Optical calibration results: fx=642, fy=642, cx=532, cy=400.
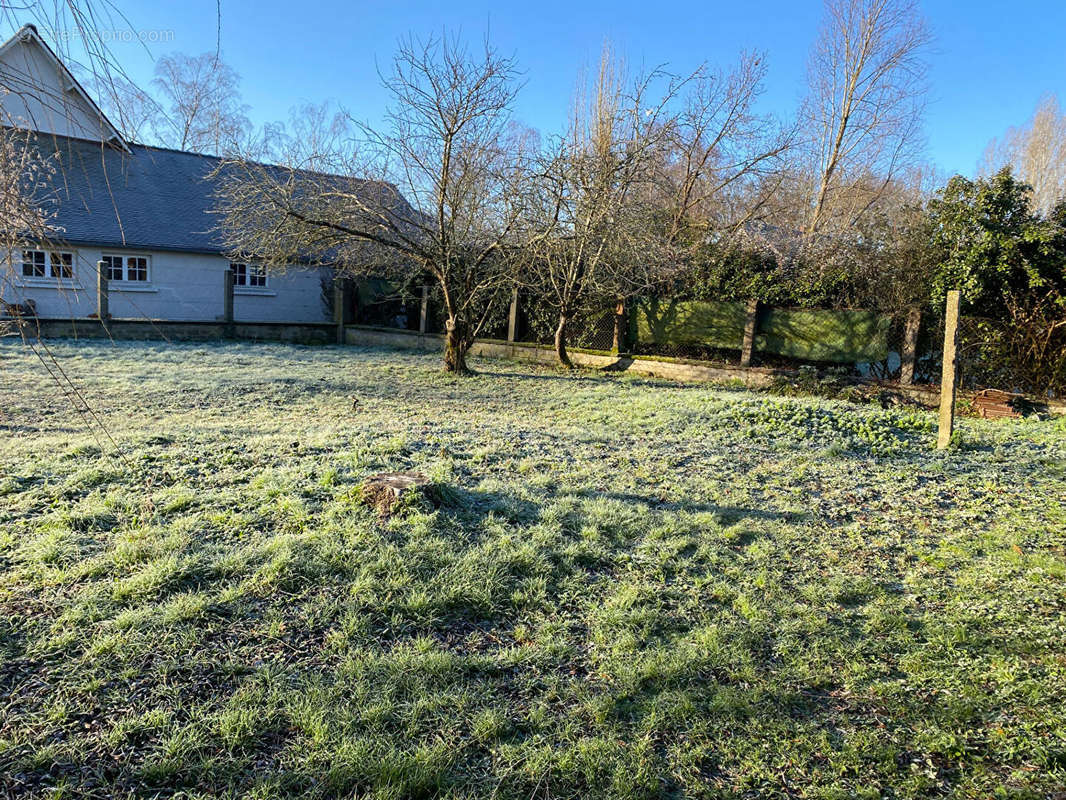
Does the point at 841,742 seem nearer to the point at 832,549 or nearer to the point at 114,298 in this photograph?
the point at 832,549

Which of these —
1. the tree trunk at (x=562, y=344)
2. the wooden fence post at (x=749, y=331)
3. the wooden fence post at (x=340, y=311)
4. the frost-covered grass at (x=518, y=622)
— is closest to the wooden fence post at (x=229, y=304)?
the wooden fence post at (x=340, y=311)

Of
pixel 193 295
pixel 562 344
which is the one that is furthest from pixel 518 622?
pixel 193 295

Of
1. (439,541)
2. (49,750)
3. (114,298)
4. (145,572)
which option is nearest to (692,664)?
(439,541)

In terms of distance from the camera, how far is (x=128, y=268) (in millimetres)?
15883

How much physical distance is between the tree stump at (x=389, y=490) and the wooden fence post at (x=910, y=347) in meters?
9.02

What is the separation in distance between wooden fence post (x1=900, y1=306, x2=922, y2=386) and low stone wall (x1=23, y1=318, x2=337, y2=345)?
41.1 ft

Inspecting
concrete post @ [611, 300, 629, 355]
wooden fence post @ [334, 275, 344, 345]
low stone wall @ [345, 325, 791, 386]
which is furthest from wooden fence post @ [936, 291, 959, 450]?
wooden fence post @ [334, 275, 344, 345]

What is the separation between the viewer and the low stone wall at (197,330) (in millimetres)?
13086

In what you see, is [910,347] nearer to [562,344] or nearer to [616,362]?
[616,362]

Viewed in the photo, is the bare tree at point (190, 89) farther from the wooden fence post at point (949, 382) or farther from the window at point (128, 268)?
the window at point (128, 268)

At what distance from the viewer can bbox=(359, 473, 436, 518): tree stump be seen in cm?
408

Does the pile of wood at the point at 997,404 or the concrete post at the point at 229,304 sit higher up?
the concrete post at the point at 229,304

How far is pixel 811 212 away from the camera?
1878 centimetres

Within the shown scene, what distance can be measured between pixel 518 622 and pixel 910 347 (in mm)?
9598
